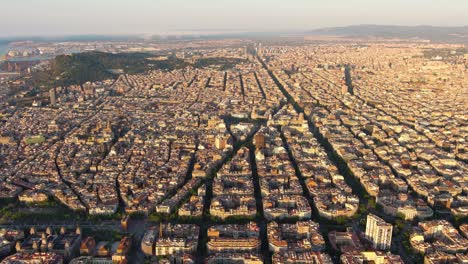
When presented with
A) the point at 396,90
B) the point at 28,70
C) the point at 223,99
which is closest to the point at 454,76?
the point at 396,90

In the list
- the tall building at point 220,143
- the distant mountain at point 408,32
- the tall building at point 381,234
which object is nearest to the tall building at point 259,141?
the tall building at point 220,143

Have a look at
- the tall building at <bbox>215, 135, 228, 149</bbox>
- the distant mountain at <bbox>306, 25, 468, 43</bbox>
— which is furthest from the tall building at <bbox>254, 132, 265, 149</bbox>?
the distant mountain at <bbox>306, 25, 468, 43</bbox>

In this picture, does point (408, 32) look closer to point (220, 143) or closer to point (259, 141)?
point (259, 141)

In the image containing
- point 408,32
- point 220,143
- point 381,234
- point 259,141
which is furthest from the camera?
point 408,32

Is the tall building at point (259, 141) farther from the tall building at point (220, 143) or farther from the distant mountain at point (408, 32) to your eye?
the distant mountain at point (408, 32)

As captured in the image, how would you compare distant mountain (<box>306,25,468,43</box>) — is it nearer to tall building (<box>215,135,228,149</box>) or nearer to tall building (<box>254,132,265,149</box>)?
tall building (<box>254,132,265,149</box>)

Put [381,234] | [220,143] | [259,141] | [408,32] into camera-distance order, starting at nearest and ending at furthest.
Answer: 1. [381,234]
2. [220,143]
3. [259,141]
4. [408,32]

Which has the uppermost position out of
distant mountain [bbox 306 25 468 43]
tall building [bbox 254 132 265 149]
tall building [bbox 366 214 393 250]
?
distant mountain [bbox 306 25 468 43]

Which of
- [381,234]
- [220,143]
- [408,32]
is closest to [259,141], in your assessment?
[220,143]

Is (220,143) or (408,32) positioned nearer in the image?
(220,143)
